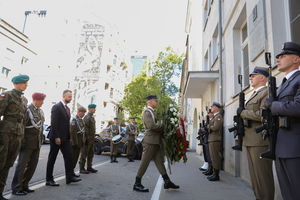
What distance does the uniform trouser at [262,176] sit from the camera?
3.41m

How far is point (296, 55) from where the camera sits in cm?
277

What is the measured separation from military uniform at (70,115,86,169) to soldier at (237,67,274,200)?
482 centimetres

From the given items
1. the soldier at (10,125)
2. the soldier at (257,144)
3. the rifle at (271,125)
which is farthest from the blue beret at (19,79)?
the rifle at (271,125)

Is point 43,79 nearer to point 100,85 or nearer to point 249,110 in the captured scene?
point 100,85

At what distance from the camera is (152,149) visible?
539cm

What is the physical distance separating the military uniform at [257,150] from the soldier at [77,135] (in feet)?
15.9

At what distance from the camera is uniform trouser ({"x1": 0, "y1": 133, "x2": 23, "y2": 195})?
4074 millimetres

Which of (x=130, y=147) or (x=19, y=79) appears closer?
(x=19, y=79)

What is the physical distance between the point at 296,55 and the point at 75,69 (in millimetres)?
42423

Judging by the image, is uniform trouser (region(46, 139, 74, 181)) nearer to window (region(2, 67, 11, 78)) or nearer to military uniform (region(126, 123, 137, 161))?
military uniform (region(126, 123, 137, 161))

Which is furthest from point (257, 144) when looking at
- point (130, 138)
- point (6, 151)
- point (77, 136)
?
point (130, 138)

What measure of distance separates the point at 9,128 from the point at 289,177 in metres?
4.20

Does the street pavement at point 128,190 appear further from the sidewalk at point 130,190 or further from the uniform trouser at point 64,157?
the uniform trouser at point 64,157

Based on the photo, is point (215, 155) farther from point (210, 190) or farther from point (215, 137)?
point (210, 190)
